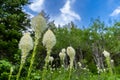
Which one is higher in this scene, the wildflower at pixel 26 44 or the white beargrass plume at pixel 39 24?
the white beargrass plume at pixel 39 24

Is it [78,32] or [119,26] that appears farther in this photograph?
[78,32]

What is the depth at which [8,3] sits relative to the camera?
16.3 meters

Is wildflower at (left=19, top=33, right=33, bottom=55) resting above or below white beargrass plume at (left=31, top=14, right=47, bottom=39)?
below

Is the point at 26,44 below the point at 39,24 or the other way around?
below

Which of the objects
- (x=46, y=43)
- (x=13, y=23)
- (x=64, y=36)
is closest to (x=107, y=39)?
(x=64, y=36)

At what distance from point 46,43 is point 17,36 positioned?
36.3ft

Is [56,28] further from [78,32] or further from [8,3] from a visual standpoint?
[8,3]

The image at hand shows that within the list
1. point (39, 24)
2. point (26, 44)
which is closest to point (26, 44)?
point (26, 44)

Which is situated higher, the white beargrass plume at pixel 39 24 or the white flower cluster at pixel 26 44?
the white beargrass plume at pixel 39 24

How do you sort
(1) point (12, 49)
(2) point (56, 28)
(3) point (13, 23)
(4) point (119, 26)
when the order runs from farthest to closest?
(2) point (56, 28) → (4) point (119, 26) → (3) point (13, 23) → (1) point (12, 49)

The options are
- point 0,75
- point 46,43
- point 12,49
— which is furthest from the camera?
point 12,49

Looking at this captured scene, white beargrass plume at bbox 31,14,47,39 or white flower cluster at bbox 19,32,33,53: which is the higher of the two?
white beargrass plume at bbox 31,14,47,39

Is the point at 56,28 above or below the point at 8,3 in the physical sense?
above

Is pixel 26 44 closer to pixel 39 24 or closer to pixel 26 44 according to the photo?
pixel 26 44
